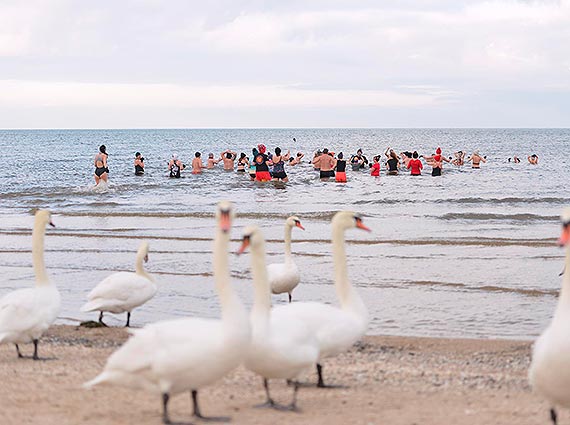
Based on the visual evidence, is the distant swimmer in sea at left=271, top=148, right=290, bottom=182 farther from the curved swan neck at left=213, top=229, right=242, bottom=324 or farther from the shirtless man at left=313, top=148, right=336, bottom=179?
the curved swan neck at left=213, top=229, right=242, bottom=324

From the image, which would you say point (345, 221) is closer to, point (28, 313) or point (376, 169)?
point (28, 313)

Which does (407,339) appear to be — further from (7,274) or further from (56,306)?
(7,274)

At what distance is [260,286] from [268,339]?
40 cm

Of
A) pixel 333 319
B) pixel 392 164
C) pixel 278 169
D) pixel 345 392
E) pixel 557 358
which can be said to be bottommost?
pixel 345 392

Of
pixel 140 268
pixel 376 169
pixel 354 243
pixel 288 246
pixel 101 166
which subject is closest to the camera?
pixel 140 268

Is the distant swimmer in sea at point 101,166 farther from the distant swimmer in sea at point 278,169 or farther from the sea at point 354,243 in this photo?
the distant swimmer in sea at point 278,169

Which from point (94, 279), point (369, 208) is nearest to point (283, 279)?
point (94, 279)

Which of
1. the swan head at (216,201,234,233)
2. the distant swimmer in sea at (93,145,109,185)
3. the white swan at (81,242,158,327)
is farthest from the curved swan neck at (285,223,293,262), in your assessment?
the distant swimmer in sea at (93,145,109,185)

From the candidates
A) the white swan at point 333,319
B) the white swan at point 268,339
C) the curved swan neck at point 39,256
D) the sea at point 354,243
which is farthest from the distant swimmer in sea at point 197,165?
the white swan at point 268,339

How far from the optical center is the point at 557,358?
568 cm

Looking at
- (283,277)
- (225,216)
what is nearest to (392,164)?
(283,277)

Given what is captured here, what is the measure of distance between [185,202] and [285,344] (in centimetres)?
2486

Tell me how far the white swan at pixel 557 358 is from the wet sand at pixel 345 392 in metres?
0.75

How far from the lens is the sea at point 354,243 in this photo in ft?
41.3
